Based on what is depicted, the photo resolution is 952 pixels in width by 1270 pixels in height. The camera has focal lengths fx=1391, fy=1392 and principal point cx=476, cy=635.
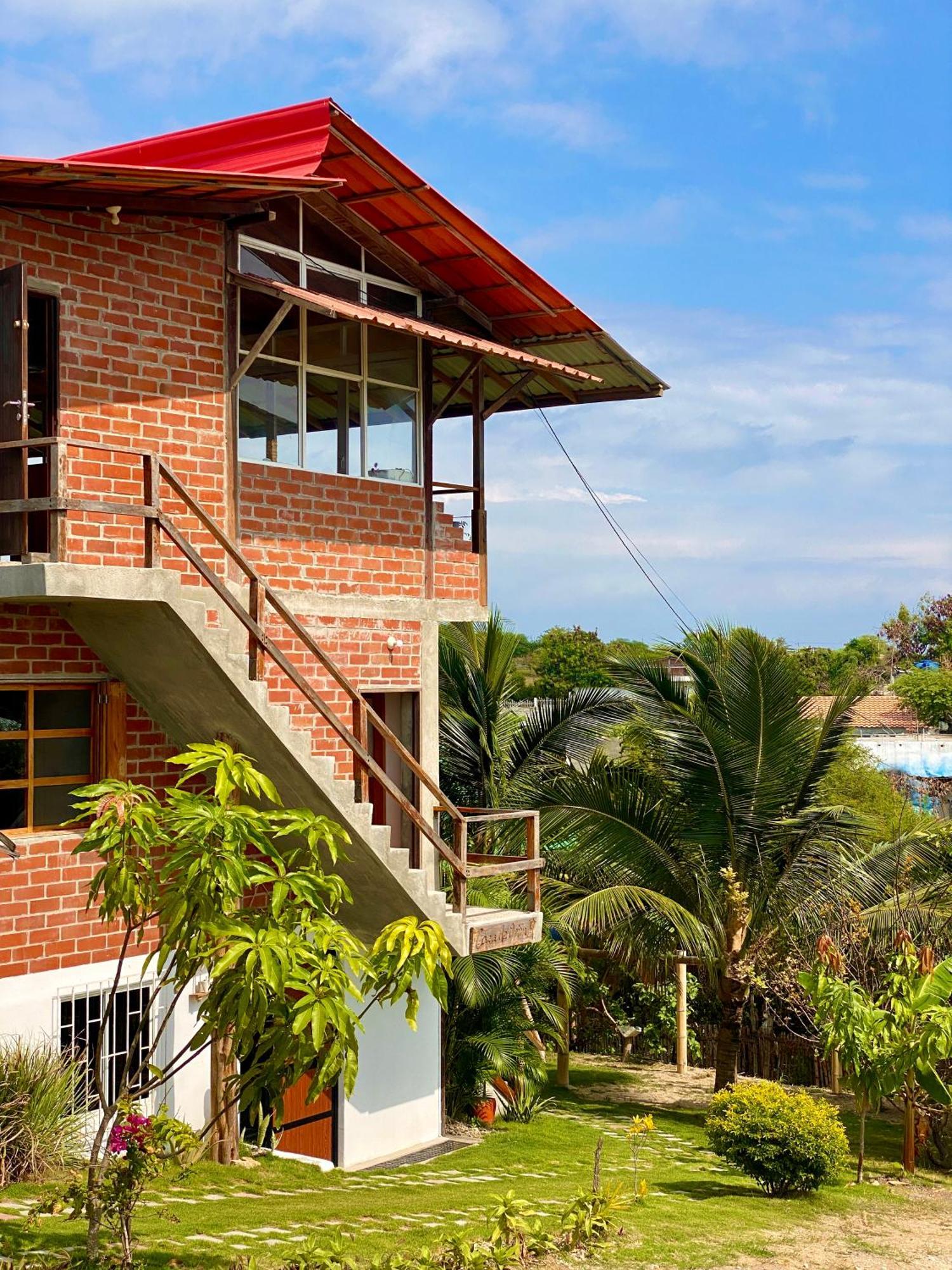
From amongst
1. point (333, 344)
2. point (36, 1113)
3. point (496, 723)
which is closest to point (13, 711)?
point (36, 1113)

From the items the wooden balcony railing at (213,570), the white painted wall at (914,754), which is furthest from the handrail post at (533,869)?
the white painted wall at (914,754)

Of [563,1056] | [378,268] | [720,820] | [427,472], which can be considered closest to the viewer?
[378,268]

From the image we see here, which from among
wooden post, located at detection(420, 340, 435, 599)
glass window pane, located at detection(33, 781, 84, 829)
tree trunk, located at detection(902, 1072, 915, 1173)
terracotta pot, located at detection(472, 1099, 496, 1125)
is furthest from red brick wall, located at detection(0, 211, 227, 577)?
tree trunk, located at detection(902, 1072, 915, 1173)

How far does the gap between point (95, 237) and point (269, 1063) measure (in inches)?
293

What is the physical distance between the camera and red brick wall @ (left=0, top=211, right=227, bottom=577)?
449 inches

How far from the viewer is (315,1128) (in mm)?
14664

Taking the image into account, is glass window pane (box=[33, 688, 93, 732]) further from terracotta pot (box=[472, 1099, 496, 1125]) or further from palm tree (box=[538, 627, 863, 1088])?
terracotta pot (box=[472, 1099, 496, 1125])

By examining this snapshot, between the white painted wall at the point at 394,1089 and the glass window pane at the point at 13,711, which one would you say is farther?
the white painted wall at the point at 394,1089

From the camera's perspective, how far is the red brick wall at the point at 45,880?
37.2 ft

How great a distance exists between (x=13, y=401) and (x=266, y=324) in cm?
364

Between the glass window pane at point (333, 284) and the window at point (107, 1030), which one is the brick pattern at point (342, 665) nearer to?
the window at point (107, 1030)

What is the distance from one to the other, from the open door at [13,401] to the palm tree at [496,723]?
10459 mm

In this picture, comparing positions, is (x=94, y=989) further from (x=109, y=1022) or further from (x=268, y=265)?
(x=268, y=265)

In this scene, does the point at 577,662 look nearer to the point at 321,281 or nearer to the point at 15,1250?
the point at 321,281
